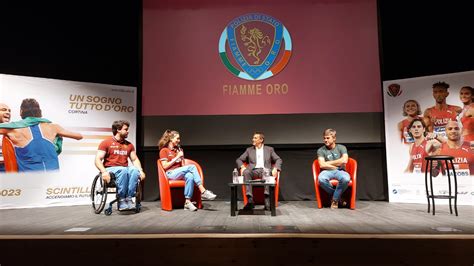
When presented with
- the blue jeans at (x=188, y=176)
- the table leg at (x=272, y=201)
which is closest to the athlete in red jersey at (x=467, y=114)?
the table leg at (x=272, y=201)

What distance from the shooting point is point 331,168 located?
4125 millimetres

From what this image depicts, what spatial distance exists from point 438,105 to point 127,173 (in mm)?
4174

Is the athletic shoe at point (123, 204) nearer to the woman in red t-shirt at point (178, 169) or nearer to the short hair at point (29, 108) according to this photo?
the woman in red t-shirt at point (178, 169)

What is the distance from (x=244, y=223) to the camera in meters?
3.04

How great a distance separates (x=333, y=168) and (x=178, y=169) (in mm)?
1907

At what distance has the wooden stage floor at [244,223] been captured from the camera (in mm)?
2508

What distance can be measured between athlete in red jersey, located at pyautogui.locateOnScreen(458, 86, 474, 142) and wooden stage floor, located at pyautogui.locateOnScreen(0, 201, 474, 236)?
0.98 meters

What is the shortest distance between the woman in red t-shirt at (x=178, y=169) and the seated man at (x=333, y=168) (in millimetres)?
1413

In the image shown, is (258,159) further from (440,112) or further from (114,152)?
(440,112)

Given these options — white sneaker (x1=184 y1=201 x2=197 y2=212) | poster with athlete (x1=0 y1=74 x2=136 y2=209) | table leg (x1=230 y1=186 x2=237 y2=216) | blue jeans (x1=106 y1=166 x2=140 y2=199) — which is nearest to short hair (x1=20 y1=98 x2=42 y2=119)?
poster with athlete (x1=0 y1=74 x2=136 y2=209)

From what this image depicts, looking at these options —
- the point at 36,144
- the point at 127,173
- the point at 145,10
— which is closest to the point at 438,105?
the point at 127,173
